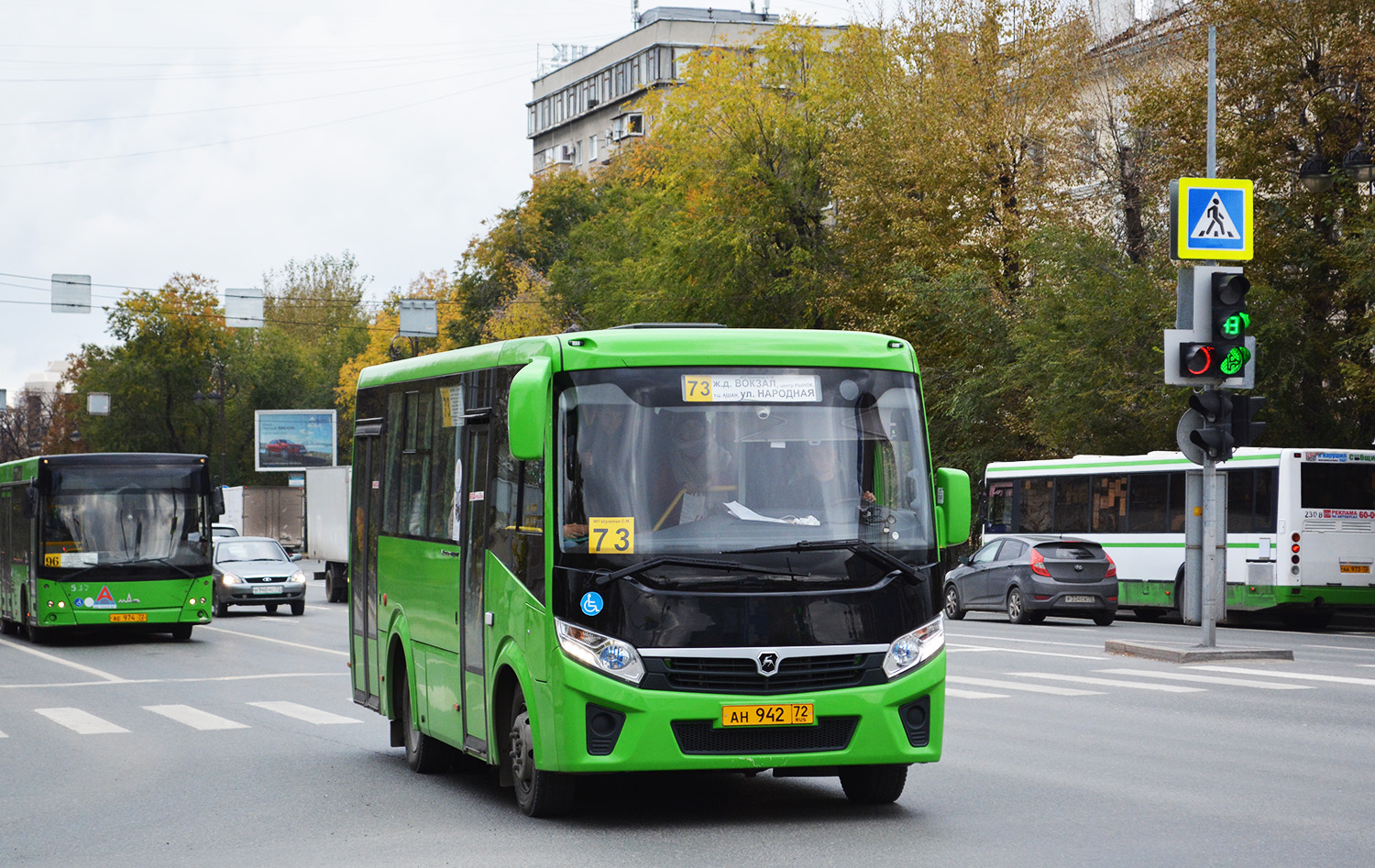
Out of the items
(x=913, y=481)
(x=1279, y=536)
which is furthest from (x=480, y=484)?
(x=1279, y=536)

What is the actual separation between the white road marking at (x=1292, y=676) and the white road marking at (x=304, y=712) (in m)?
8.98

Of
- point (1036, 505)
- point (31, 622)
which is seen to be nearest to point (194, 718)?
point (31, 622)

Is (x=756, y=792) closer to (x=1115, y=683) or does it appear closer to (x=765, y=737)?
(x=765, y=737)

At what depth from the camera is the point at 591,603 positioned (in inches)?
360

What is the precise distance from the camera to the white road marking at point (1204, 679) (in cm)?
1756

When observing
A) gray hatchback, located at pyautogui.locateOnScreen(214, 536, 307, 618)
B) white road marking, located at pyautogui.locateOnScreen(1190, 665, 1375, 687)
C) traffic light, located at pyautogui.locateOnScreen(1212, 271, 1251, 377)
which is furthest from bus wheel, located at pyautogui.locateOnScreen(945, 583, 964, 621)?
traffic light, located at pyautogui.locateOnScreen(1212, 271, 1251, 377)

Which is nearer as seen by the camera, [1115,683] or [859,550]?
[859,550]

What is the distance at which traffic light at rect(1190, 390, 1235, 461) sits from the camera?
66.9 feet

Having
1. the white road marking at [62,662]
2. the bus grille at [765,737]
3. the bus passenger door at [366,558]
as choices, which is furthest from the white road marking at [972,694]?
the white road marking at [62,662]

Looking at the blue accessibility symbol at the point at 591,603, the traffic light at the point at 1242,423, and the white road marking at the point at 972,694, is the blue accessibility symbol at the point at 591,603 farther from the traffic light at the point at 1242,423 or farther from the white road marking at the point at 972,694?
the traffic light at the point at 1242,423

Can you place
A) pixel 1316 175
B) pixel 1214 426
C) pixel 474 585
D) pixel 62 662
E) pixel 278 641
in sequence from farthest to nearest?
pixel 1316 175, pixel 278 641, pixel 62 662, pixel 1214 426, pixel 474 585

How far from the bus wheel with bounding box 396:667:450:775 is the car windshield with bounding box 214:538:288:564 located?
26.9 metres

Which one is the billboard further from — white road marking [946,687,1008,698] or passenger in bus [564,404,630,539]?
passenger in bus [564,404,630,539]

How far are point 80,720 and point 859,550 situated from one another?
9493 mm
